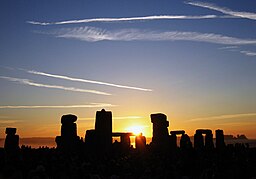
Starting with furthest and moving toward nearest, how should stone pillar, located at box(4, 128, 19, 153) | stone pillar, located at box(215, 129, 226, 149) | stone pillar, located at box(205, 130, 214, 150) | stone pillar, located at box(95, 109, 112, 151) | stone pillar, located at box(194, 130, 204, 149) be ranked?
1. stone pillar, located at box(215, 129, 226, 149)
2. stone pillar, located at box(194, 130, 204, 149)
3. stone pillar, located at box(205, 130, 214, 150)
4. stone pillar, located at box(4, 128, 19, 153)
5. stone pillar, located at box(95, 109, 112, 151)

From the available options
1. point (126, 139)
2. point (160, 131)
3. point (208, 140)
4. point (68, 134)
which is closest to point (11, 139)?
point (68, 134)

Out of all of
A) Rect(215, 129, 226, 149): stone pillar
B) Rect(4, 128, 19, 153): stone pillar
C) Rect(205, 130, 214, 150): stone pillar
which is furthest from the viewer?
Rect(215, 129, 226, 149): stone pillar

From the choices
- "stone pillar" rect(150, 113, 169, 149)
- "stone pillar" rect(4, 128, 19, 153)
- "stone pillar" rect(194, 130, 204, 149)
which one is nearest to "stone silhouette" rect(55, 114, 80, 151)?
"stone pillar" rect(4, 128, 19, 153)

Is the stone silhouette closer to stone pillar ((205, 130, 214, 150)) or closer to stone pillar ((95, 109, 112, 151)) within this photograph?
stone pillar ((95, 109, 112, 151))

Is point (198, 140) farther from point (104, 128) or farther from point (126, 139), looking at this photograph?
point (104, 128)

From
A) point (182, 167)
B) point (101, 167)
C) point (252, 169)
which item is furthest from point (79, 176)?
point (252, 169)

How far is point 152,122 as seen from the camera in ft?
126

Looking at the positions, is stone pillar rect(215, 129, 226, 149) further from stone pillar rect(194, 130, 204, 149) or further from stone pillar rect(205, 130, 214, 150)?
stone pillar rect(194, 130, 204, 149)

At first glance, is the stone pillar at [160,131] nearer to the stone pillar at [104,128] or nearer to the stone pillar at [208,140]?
the stone pillar at [104,128]

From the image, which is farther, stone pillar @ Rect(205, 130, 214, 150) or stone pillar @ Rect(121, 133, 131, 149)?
stone pillar @ Rect(205, 130, 214, 150)

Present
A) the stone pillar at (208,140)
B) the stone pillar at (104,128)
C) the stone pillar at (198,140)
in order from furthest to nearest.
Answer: the stone pillar at (198,140), the stone pillar at (208,140), the stone pillar at (104,128)

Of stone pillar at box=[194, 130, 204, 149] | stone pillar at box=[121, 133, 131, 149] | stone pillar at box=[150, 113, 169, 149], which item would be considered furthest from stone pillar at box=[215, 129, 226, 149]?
stone pillar at box=[121, 133, 131, 149]

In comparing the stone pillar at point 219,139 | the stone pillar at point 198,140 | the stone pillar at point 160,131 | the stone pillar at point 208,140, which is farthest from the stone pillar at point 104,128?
the stone pillar at point 219,139

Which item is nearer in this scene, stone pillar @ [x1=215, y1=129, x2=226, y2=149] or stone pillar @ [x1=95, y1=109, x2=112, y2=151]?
stone pillar @ [x1=95, y1=109, x2=112, y2=151]
